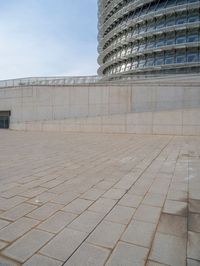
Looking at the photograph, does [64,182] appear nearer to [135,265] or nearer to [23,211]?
[23,211]

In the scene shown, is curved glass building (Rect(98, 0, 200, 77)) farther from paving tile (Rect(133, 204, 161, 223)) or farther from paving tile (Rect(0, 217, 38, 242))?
paving tile (Rect(0, 217, 38, 242))

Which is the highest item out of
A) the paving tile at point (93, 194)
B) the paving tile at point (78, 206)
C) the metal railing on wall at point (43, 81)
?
the metal railing on wall at point (43, 81)

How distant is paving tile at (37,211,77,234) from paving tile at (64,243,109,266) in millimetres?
620

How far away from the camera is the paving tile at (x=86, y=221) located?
148 inches

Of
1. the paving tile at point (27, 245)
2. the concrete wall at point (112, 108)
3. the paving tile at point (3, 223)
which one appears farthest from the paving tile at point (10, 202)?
the concrete wall at point (112, 108)

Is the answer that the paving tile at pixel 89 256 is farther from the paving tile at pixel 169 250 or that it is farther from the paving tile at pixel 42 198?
the paving tile at pixel 42 198

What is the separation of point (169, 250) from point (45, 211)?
2.13 m

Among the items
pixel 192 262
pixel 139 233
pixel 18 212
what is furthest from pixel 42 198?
pixel 192 262

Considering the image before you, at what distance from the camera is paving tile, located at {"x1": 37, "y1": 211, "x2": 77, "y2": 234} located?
3.72 metres

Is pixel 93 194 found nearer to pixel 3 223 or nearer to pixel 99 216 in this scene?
pixel 99 216

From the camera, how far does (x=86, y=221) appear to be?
399 centimetres

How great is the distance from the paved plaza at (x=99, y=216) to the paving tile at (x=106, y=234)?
0.04 feet

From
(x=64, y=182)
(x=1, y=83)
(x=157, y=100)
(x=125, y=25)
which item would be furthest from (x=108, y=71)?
(x=64, y=182)

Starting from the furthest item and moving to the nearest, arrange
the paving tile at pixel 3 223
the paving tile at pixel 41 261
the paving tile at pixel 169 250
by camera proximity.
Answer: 1. the paving tile at pixel 3 223
2. the paving tile at pixel 169 250
3. the paving tile at pixel 41 261
